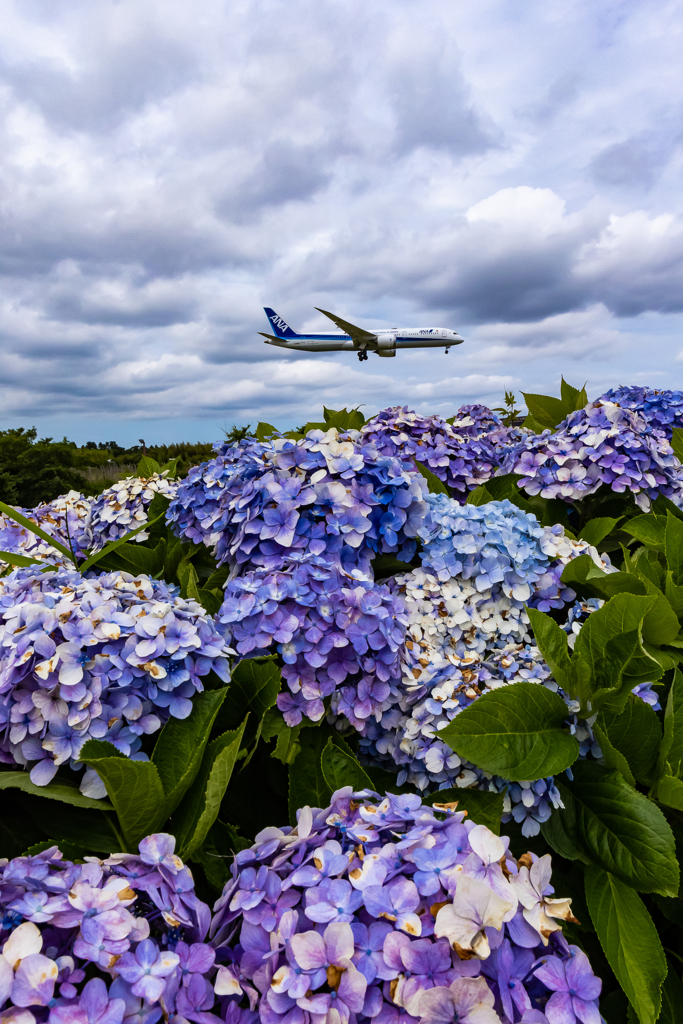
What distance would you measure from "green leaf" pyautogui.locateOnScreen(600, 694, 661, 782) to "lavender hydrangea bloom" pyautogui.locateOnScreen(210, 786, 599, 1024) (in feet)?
1.84

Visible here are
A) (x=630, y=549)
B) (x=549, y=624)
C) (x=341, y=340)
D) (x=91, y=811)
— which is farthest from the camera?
(x=341, y=340)

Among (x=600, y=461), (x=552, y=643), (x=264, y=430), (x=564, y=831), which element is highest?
(x=264, y=430)

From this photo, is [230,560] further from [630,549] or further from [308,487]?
[630,549]

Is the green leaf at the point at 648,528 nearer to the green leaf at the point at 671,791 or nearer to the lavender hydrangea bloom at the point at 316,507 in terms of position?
the lavender hydrangea bloom at the point at 316,507

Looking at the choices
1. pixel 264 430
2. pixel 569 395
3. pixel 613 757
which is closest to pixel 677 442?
pixel 569 395

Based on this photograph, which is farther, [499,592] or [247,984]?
[499,592]

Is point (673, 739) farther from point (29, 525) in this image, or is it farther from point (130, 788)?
point (29, 525)

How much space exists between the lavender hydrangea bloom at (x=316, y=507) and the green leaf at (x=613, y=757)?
Result: 89cm

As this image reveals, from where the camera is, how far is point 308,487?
7.32ft

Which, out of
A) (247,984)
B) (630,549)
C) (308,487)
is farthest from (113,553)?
(630,549)

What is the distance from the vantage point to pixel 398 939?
1.16m

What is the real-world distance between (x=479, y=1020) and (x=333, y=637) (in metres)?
0.95

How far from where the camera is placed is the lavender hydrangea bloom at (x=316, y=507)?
215cm

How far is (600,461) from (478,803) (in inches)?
80.9
